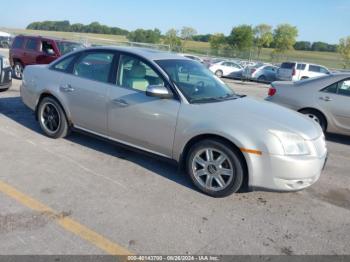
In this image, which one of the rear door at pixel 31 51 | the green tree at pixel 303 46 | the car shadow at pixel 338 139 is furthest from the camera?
the green tree at pixel 303 46

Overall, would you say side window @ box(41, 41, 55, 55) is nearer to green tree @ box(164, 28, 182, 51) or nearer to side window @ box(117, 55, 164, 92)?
side window @ box(117, 55, 164, 92)

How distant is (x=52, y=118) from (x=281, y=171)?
3.75 meters

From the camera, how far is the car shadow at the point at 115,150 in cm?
459

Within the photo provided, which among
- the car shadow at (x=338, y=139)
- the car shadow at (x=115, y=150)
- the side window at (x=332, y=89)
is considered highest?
the side window at (x=332, y=89)

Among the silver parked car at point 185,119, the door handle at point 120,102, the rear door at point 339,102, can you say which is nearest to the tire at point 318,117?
the rear door at point 339,102

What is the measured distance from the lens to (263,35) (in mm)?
54875

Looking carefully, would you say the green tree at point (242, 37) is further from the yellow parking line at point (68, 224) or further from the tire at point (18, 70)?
the yellow parking line at point (68, 224)

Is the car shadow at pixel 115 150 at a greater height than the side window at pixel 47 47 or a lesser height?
lesser

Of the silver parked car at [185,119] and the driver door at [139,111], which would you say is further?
the driver door at [139,111]

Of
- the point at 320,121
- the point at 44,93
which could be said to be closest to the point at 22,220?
the point at 44,93

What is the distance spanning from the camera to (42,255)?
9.21ft

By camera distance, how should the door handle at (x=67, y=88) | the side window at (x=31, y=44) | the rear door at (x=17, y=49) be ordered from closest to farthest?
the door handle at (x=67, y=88)
the side window at (x=31, y=44)
the rear door at (x=17, y=49)

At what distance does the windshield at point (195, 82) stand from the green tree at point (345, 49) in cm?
4002

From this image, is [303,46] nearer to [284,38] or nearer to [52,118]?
[284,38]
